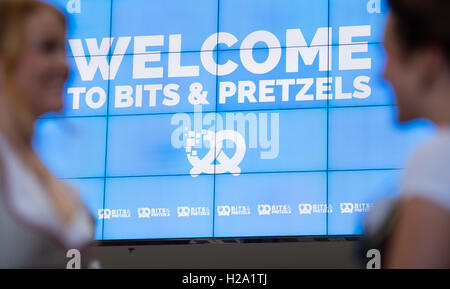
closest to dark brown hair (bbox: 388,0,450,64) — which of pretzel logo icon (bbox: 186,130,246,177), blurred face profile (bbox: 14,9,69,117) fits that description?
pretzel logo icon (bbox: 186,130,246,177)

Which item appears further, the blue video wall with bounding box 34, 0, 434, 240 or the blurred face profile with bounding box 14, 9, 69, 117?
the blue video wall with bounding box 34, 0, 434, 240

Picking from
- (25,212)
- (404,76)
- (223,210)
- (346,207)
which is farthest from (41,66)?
(404,76)

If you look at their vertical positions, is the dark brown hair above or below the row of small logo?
above

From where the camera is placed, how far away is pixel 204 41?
18.3ft

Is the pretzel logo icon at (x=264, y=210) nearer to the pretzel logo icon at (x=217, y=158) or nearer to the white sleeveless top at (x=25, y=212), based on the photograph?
the pretzel logo icon at (x=217, y=158)

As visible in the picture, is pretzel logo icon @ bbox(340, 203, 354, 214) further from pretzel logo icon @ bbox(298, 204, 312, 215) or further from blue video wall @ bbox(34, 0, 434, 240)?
pretzel logo icon @ bbox(298, 204, 312, 215)

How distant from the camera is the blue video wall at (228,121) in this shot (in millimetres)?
5316

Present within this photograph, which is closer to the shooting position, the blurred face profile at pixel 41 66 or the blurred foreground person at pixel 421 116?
the blurred foreground person at pixel 421 116

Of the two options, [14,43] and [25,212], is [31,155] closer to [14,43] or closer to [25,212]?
[25,212]

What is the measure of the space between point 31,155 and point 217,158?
860mm

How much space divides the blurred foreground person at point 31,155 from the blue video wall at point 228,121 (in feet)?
0.38

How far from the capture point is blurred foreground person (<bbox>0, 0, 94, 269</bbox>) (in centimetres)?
502

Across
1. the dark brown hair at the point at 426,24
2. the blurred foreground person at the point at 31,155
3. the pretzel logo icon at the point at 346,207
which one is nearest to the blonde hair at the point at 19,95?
the blurred foreground person at the point at 31,155

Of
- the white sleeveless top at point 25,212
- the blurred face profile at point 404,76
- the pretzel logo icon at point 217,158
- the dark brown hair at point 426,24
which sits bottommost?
the white sleeveless top at point 25,212
